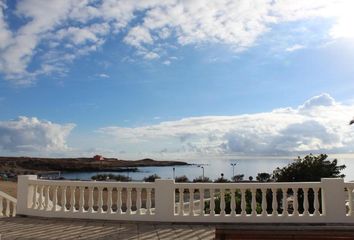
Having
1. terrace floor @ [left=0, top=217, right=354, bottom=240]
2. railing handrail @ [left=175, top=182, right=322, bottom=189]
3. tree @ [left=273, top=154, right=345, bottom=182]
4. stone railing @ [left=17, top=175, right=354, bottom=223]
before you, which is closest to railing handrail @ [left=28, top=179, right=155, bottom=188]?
stone railing @ [left=17, top=175, right=354, bottom=223]

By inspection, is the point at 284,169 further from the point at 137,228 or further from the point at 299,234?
the point at 299,234

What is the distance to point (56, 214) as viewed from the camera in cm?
990

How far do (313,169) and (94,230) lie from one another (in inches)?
372

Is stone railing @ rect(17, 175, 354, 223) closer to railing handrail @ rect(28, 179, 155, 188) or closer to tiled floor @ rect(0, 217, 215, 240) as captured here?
railing handrail @ rect(28, 179, 155, 188)

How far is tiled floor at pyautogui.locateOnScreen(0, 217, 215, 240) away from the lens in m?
7.89

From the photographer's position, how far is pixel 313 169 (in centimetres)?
1533

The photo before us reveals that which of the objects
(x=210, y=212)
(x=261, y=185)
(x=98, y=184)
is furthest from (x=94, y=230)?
(x=261, y=185)

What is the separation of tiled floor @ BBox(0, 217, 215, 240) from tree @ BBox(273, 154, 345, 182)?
7511 mm

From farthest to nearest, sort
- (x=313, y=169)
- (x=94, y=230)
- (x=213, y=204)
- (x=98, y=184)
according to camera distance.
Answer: (x=313, y=169) → (x=98, y=184) → (x=213, y=204) → (x=94, y=230)

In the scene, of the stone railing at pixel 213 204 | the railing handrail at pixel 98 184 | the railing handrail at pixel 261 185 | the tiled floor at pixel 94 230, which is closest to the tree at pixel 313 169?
the stone railing at pixel 213 204

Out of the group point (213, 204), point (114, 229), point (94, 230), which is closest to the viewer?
point (94, 230)

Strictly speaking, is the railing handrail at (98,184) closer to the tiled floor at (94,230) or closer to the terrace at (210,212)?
the terrace at (210,212)

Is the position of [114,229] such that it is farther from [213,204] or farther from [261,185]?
[261,185]

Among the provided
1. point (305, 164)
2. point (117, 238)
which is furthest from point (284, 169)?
point (117, 238)
